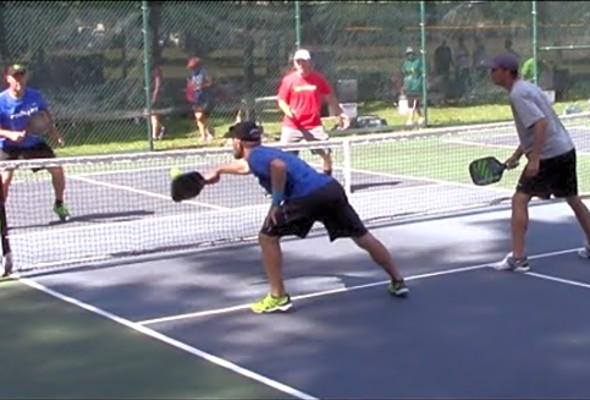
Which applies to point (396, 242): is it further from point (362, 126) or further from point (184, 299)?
point (362, 126)

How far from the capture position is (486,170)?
9.74 meters

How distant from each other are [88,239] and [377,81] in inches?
478

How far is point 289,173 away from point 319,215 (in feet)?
1.22

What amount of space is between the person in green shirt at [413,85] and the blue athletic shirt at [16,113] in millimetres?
11291

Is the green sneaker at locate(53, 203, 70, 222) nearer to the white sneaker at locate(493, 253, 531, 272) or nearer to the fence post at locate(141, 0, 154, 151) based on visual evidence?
the white sneaker at locate(493, 253, 531, 272)

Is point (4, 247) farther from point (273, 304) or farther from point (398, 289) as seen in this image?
point (398, 289)

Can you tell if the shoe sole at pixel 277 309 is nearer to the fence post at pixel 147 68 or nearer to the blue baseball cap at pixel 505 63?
the blue baseball cap at pixel 505 63

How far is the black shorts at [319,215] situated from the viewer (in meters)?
8.05

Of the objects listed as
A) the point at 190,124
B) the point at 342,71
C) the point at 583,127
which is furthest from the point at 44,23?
the point at 583,127

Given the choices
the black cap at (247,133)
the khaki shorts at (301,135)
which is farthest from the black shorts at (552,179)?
the khaki shorts at (301,135)

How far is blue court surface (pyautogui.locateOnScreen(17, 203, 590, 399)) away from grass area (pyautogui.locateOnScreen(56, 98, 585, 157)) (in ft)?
30.3

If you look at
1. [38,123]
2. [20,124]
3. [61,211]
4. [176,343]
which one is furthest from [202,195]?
[176,343]

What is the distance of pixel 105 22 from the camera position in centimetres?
2019

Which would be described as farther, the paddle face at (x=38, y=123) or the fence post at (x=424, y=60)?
the fence post at (x=424, y=60)
